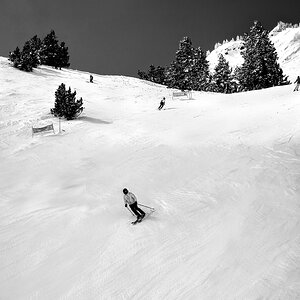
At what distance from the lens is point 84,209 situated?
13.3m

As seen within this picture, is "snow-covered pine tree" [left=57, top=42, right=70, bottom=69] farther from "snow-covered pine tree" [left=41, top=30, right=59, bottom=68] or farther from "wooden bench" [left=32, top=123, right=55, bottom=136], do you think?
"wooden bench" [left=32, top=123, right=55, bottom=136]

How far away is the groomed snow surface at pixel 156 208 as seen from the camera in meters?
9.22

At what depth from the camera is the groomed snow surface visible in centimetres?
922

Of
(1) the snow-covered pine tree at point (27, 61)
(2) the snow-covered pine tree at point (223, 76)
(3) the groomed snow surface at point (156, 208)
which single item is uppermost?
(2) the snow-covered pine tree at point (223, 76)

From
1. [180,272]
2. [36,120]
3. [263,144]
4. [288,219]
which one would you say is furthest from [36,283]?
[36,120]

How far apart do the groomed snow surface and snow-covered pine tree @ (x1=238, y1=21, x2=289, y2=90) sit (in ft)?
89.4

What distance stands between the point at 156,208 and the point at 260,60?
45.4 metres

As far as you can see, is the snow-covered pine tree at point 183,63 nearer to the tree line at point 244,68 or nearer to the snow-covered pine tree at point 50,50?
the tree line at point 244,68

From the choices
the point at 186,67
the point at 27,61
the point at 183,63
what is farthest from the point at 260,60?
the point at 27,61

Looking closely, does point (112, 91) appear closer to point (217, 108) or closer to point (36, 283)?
point (217, 108)

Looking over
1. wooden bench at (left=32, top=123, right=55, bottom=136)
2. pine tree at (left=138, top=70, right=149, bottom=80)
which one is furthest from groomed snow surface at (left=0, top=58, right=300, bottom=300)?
pine tree at (left=138, top=70, right=149, bottom=80)

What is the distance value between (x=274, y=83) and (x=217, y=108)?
26427mm

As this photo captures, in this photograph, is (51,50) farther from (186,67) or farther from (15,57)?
(186,67)

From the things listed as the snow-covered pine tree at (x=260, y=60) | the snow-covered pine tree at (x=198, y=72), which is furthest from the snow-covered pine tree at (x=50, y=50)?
the snow-covered pine tree at (x=260, y=60)
